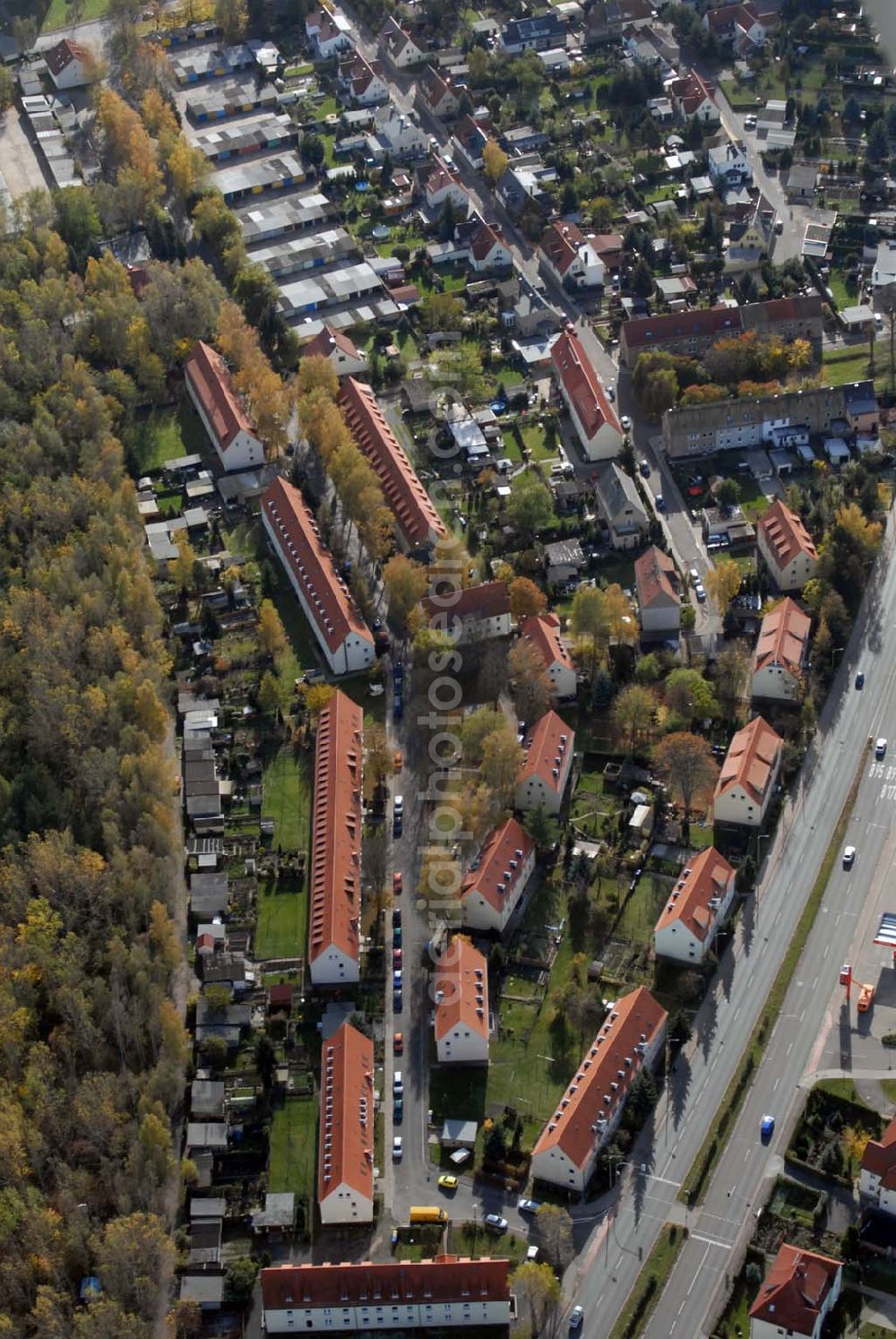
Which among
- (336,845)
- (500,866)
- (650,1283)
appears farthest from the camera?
(336,845)

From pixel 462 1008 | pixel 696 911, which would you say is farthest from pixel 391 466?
pixel 462 1008

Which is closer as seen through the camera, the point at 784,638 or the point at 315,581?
the point at 784,638

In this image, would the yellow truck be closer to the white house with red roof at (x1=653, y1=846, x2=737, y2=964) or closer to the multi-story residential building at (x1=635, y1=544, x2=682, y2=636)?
the white house with red roof at (x1=653, y1=846, x2=737, y2=964)

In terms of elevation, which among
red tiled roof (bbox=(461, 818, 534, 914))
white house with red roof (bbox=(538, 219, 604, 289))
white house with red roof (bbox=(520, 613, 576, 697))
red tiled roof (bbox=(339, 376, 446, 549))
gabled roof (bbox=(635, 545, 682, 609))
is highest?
white house with red roof (bbox=(538, 219, 604, 289))

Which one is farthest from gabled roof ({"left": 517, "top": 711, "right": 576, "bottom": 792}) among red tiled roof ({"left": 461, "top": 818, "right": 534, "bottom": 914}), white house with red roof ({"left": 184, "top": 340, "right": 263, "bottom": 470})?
white house with red roof ({"left": 184, "top": 340, "right": 263, "bottom": 470})

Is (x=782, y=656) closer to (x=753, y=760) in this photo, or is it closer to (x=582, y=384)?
(x=753, y=760)

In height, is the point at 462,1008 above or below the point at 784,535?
below

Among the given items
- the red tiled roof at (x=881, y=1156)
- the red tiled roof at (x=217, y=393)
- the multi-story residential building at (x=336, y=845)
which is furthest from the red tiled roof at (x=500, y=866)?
the red tiled roof at (x=217, y=393)

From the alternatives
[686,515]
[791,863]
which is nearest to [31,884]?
[791,863]
